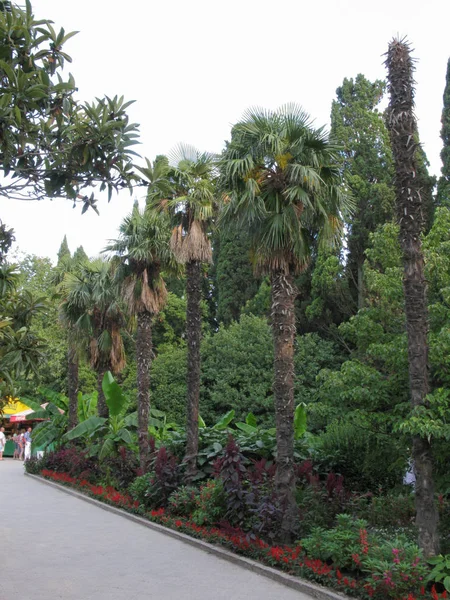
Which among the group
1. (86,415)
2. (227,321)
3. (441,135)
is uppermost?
(441,135)

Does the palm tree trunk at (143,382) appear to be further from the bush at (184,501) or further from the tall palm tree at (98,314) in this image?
the tall palm tree at (98,314)

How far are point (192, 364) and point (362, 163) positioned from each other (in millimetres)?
20923

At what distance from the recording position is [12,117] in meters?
5.37

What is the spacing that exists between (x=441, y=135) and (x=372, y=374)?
18099mm

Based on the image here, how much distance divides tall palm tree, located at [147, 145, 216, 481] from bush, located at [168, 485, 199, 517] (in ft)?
2.93

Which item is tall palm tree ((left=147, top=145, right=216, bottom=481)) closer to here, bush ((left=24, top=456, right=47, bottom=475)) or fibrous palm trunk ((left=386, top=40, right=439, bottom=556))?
fibrous palm trunk ((left=386, top=40, right=439, bottom=556))

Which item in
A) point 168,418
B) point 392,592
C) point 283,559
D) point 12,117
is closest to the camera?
point 12,117

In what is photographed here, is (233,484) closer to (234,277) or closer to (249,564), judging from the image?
(249,564)

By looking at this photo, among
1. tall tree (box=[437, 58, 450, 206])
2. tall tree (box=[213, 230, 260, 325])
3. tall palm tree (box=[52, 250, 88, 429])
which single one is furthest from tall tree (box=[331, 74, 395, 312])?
tall palm tree (box=[52, 250, 88, 429])

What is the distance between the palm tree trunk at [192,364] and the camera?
13914mm

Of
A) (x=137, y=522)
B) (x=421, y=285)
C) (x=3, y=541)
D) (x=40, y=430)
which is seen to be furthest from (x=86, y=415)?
(x=421, y=285)

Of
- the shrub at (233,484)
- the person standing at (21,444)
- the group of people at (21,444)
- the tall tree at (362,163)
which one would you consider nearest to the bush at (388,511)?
the shrub at (233,484)

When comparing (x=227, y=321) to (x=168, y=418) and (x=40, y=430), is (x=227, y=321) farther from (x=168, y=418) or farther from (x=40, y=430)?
(x=40, y=430)

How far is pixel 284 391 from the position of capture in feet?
34.0
